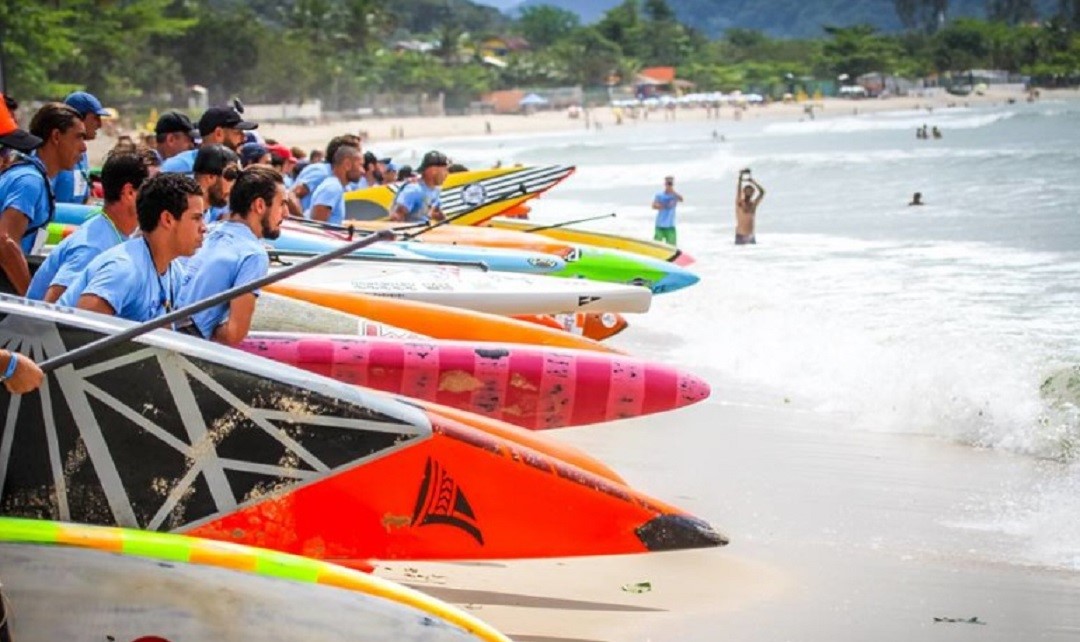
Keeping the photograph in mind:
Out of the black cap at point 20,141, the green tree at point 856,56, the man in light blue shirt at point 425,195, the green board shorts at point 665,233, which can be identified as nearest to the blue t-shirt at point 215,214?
the black cap at point 20,141

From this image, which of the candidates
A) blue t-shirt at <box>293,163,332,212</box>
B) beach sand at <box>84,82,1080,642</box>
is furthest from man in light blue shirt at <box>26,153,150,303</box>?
blue t-shirt at <box>293,163,332,212</box>

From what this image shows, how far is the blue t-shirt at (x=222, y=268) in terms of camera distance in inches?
273

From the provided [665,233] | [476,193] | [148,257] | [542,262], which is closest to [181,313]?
[148,257]

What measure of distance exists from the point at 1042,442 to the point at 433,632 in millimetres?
7432

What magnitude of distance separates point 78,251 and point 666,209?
21.0 m

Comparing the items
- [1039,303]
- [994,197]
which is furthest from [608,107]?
[1039,303]

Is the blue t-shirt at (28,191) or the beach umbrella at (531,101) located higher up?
the blue t-shirt at (28,191)

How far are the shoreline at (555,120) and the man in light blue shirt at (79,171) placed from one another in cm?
7637

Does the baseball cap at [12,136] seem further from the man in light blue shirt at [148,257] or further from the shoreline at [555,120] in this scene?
the shoreline at [555,120]

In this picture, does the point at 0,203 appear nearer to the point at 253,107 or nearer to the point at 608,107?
the point at 253,107

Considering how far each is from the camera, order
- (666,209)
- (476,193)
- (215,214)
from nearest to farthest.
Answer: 1. (215,214)
2. (476,193)
3. (666,209)

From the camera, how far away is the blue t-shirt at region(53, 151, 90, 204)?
10098mm

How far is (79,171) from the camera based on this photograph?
33.3ft

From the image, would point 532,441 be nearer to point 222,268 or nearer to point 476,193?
point 222,268
